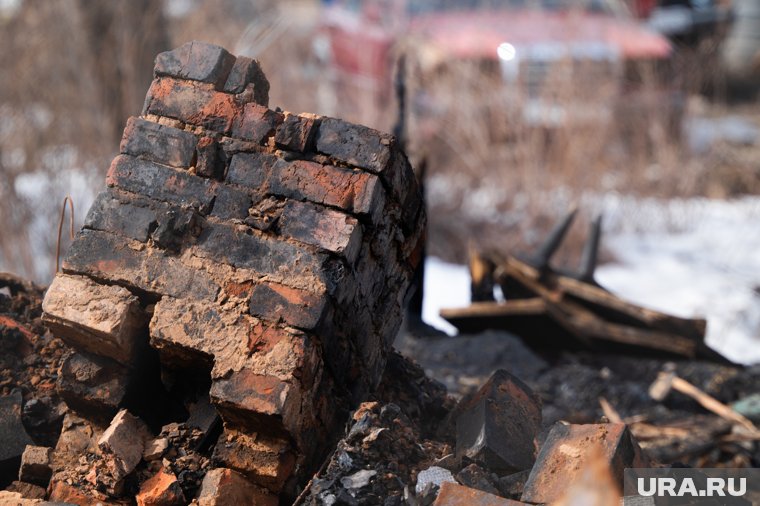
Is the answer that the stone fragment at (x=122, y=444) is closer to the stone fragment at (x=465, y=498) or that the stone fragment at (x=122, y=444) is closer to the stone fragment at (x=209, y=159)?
the stone fragment at (x=209, y=159)

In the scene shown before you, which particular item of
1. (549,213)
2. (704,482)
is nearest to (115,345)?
(704,482)

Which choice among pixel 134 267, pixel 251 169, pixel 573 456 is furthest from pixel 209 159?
→ pixel 573 456

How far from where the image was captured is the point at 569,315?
4.82 meters

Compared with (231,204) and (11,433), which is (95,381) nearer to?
(11,433)

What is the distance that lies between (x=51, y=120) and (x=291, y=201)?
612 centimetres

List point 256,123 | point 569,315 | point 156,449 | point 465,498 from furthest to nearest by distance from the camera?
point 569,315 < point 256,123 < point 156,449 < point 465,498

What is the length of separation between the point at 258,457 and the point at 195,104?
3.40 feet

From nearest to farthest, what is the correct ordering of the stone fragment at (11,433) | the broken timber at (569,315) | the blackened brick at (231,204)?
the blackened brick at (231,204), the stone fragment at (11,433), the broken timber at (569,315)

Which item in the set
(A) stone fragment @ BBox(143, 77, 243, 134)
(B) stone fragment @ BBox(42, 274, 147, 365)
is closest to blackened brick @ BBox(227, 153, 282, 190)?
(A) stone fragment @ BBox(143, 77, 243, 134)

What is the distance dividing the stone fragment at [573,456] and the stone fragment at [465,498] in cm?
11

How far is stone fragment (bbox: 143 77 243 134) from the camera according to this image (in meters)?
2.52

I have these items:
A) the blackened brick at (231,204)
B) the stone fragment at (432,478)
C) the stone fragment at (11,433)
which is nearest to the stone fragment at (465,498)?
the stone fragment at (432,478)

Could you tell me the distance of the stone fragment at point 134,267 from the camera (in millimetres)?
2367

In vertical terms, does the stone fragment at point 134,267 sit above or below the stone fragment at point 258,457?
above
